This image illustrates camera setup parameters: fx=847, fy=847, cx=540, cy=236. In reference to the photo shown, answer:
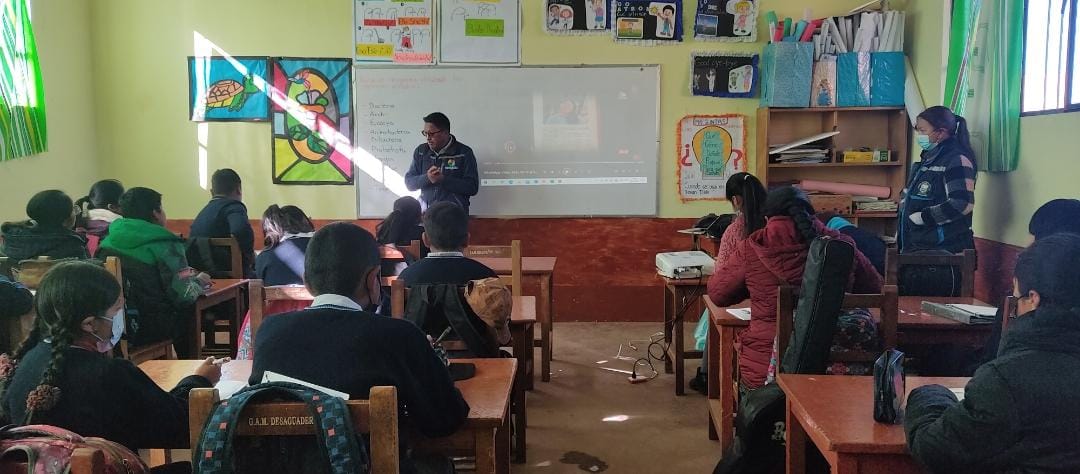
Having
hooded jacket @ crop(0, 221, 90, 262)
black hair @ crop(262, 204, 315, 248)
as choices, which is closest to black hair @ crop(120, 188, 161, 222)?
hooded jacket @ crop(0, 221, 90, 262)

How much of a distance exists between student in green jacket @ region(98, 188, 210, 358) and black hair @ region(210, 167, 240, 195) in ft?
3.65

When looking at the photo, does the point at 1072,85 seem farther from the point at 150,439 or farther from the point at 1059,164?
the point at 150,439

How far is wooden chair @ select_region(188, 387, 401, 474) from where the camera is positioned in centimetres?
146

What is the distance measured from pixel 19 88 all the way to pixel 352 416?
5.11 m

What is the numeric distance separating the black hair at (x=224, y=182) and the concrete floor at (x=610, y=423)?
2214 mm

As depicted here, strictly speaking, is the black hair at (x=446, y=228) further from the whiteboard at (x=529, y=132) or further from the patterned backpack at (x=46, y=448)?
the whiteboard at (x=529, y=132)

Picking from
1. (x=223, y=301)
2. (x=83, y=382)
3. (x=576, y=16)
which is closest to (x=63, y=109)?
(x=223, y=301)

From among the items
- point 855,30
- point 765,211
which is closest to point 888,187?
point 855,30

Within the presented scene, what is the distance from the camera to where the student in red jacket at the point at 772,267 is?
3.04 meters

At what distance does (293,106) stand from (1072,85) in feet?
16.5

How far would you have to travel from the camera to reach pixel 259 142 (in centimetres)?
650

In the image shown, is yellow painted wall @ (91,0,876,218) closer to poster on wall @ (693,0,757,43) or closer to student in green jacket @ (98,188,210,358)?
poster on wall @ (693,0,757,43)

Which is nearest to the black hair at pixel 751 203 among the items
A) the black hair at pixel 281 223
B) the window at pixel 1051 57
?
the window at pixel 1051 57

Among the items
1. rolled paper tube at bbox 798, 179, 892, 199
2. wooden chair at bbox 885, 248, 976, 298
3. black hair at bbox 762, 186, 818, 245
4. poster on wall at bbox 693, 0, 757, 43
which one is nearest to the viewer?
black hair at bbox 762, 186, 818, 245
